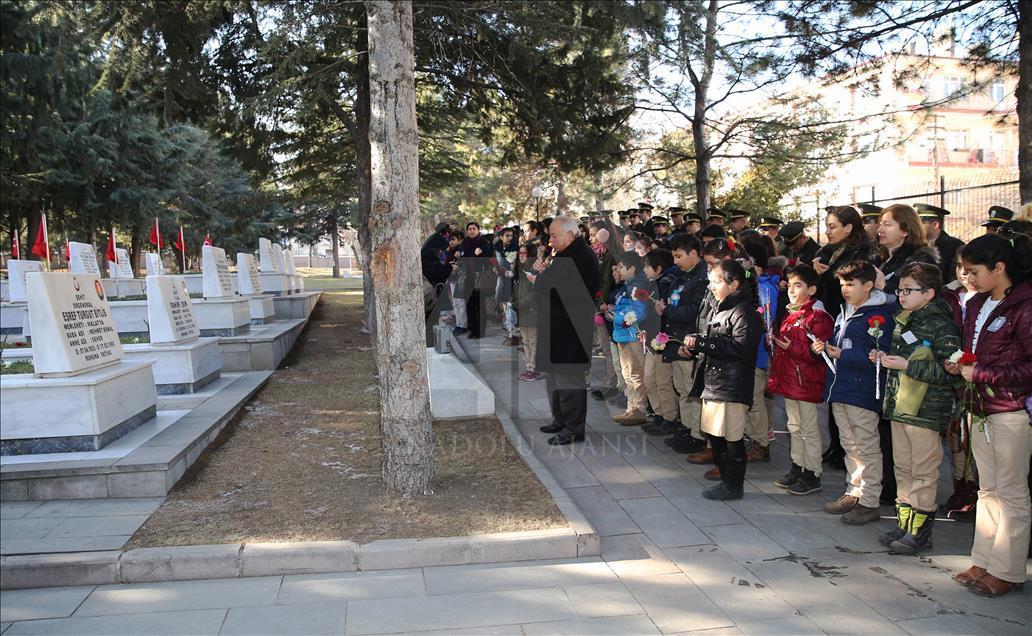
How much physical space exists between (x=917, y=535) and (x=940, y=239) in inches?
132

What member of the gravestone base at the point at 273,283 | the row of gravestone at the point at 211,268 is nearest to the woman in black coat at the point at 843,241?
the row of gravestone at the point at 211,268

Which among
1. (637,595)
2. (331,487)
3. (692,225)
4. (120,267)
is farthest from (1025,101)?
(120,267)

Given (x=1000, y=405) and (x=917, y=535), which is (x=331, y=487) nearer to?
(x=917, y=535)

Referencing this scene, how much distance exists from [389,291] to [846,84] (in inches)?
313

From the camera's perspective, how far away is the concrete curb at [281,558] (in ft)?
13.8

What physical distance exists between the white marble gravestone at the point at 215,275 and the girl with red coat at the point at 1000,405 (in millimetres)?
10383

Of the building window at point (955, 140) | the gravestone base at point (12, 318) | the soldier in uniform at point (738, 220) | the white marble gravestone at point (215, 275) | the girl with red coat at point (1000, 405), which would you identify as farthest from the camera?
the building window at point (955, 140)

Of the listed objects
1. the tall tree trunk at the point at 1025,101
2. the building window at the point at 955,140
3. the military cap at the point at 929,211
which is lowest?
the military cap at the point at 929,211

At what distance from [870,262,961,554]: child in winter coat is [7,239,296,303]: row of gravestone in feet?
30.0

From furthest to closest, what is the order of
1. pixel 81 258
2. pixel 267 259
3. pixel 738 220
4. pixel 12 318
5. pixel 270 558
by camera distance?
1. pixel 267 259
2. pixel 81 258
3. pixel 12 318
4. pixel 738 220
5. pixel 270 558

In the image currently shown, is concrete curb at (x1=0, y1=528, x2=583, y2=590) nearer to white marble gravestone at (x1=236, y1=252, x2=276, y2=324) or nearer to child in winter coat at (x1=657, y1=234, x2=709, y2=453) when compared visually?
child in winter coat at (x1=657, y1=234, x2=709, y2=453)

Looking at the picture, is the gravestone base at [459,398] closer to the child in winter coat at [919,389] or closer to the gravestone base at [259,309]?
the child in winter coat at [919,389]

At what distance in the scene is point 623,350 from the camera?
762 cm

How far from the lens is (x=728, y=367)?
5.32 metres
